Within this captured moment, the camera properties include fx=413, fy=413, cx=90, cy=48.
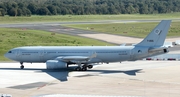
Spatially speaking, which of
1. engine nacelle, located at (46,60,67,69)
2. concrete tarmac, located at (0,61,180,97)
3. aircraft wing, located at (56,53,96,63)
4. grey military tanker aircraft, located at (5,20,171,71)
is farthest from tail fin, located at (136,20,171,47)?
engine nacelle, located at (46,60,67,69)

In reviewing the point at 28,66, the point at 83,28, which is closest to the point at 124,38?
the point at 83,28

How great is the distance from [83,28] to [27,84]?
78451 millimetres

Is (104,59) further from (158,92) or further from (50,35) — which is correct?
(50,35)

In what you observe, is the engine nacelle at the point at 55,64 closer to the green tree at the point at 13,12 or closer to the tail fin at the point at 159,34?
the tail fin at the point at 159,34

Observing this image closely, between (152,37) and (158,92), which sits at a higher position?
(152,37)

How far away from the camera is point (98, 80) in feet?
187

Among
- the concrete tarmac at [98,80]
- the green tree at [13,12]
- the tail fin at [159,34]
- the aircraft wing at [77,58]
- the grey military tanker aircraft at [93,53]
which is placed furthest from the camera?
the green tree at [13,12]

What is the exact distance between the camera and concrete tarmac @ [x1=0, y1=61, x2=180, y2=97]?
4891 centimetres

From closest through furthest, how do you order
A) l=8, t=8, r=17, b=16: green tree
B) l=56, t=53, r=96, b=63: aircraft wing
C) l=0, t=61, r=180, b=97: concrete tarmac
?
l=0, t=61, r=180, b=97: concrete tarmac → l=56, t=53, r=96, b=63: aircraft wing → l=8, t=8, r=17, b=16: green tree

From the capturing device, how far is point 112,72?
2539 inches

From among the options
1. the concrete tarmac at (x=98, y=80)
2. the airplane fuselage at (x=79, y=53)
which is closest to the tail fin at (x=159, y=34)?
the airplane fuselage at (x=79, y=53)

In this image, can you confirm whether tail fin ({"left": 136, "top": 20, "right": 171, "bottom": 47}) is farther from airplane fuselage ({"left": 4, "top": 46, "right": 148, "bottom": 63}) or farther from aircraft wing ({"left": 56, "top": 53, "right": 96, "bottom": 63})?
aircraft wing ({"left": 56, "top": 53, "right": 96, "bottom": 63})

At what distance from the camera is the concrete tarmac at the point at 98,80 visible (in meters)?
48.9

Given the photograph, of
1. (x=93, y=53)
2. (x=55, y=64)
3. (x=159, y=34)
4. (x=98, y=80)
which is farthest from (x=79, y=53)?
(x=159, y=34)
